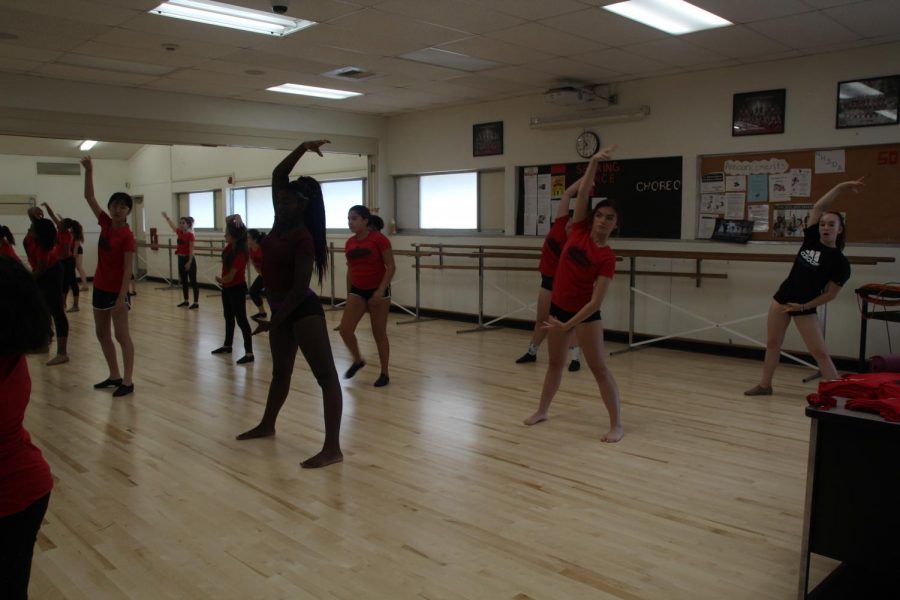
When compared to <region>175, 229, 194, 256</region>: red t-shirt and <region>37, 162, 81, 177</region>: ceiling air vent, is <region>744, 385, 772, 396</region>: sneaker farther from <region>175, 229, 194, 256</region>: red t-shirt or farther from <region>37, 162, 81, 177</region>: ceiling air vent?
<region>37, 162, 81, 177</region>: ceiling air vent

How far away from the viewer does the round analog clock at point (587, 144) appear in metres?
8.28

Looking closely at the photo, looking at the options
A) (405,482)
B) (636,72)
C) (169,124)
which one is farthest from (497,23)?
(169,124)

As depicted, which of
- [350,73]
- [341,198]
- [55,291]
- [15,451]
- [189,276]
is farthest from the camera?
[189,276]

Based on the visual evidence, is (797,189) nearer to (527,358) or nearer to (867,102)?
(867,102)

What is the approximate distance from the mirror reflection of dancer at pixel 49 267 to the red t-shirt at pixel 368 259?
2.86 metres

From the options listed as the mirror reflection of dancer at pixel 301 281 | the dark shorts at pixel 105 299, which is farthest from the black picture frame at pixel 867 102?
the dark shorts at pixel 105 299

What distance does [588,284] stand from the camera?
165 inches

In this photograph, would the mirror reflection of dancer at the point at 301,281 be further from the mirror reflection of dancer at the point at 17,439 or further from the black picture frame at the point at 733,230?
the black picture frame at the point at 733,230

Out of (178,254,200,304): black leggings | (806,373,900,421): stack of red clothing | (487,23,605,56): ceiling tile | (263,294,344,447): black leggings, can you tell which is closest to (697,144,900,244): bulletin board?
(487,23,605,56): ceiling tile

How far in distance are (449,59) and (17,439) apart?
607 centimetres

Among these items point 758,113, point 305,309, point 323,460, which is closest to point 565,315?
point 305,309

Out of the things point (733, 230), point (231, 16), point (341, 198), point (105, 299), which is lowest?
point (105, 299)

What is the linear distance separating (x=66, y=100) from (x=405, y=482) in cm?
659

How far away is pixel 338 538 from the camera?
9.95ft
